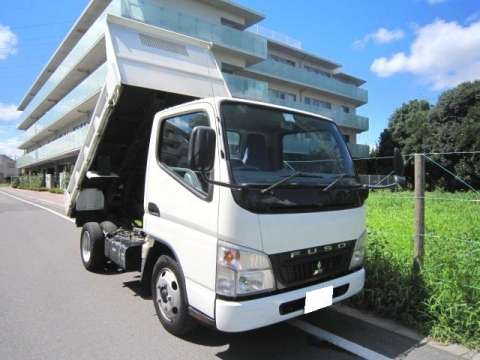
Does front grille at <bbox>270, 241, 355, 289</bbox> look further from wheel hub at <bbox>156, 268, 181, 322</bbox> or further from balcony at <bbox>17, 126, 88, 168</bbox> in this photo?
balcony at <bbox>17, 126, 88, 168</bbox>

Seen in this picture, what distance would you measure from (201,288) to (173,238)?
2.13 ft

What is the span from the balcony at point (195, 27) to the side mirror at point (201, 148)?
1886cm

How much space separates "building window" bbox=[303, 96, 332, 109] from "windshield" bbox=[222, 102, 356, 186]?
30.1m

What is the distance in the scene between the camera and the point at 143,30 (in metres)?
5.24

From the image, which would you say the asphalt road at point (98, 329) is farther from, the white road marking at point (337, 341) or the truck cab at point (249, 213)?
the truck cab at point (249, 213)

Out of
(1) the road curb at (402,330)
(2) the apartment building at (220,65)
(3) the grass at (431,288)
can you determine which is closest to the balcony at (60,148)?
(2) the apartment building at (220,65)

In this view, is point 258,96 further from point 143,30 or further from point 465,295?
point 465,295

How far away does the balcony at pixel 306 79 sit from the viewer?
28.9 m

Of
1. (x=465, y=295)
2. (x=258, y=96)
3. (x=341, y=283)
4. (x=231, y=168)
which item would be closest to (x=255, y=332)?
(x=341, y=283)

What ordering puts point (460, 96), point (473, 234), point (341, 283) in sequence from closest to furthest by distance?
point (341, 283), point (473, 234), point (460, 96)

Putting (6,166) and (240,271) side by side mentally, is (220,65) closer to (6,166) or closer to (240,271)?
(240,271)

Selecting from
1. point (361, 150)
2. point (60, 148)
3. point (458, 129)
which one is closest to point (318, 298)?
point (458, 129)

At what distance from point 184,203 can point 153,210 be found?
0.71 metres

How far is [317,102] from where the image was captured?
114ft
